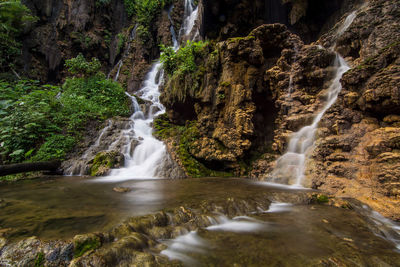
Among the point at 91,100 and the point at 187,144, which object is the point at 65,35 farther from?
the point at 187,144

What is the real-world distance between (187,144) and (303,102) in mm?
4892

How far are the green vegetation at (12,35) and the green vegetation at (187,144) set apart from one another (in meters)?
13.8

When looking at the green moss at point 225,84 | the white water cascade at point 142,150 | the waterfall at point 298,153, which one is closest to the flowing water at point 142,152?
the white water cascade at point 142,150

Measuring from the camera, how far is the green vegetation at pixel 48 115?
829 cm

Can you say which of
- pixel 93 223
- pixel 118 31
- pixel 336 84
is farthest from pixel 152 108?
pixel 118 31

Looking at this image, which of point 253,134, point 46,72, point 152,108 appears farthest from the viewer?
point 46,72

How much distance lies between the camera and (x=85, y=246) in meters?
2.06

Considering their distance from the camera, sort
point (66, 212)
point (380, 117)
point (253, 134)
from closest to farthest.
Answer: point (66, 212) < point (380, 117) < point (253, 134)

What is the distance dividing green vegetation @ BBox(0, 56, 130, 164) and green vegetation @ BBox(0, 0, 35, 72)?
19.1 feet

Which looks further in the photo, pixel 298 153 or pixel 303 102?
pixel 303 102

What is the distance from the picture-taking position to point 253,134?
765cm

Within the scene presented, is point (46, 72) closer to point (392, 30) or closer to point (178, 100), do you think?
point (178, 100)

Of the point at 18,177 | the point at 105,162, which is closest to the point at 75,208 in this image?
the point at 105,162

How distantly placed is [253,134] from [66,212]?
Result: 631 cm
